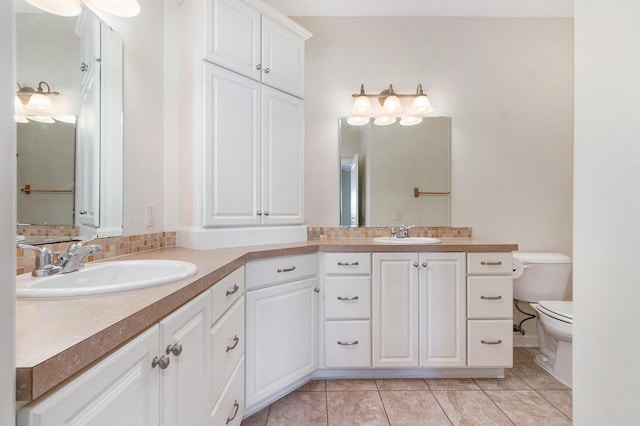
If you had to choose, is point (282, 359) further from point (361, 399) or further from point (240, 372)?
point (361, 399)

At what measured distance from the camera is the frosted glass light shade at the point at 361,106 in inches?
89.9

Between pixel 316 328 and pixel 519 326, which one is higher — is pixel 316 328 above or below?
above

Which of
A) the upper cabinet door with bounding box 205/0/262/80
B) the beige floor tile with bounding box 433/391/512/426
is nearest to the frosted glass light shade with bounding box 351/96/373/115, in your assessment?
the upper cabinet door with bounding box 205/0/262/80

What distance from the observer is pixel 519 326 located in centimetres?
238

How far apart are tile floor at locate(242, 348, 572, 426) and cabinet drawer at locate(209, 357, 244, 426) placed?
0.24m

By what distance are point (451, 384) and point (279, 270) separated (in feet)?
4.37

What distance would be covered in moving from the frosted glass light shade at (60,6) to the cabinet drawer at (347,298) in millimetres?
1690

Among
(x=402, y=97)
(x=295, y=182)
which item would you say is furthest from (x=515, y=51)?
(x=295, y=182)

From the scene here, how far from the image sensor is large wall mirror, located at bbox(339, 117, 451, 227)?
2373 millimetres

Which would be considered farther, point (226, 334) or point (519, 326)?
point (519, 326)

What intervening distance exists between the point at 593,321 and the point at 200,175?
5.45 ft

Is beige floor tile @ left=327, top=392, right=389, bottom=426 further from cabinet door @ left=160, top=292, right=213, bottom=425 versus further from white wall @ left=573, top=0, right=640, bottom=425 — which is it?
white wall @ left=573, top=0, right=640, bottom=425

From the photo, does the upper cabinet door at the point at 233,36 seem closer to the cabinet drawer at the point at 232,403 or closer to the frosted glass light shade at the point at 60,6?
the frosted glass light shade at the point at 60,6

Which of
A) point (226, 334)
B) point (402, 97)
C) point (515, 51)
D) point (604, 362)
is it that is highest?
point (515, 51)
